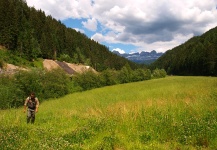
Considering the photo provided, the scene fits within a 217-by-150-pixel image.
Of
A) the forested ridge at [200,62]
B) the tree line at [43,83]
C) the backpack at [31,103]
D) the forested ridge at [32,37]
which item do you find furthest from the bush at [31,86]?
the forested ridge at [200,62]

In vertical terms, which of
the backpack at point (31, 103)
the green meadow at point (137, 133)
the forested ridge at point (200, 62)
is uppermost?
the forested ridge at point (200, 62)

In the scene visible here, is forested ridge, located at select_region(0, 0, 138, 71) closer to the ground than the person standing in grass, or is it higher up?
higher up

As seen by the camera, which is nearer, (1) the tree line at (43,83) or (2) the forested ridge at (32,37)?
(1) the tree line at (43,83)

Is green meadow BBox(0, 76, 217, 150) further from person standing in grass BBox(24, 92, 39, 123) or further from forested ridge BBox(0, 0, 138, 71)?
forested ridge BBox(0, 0, 138, 71)

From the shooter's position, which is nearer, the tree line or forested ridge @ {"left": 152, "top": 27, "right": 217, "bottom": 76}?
the tree line

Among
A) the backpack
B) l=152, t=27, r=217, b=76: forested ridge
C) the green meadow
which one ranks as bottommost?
the green meadow

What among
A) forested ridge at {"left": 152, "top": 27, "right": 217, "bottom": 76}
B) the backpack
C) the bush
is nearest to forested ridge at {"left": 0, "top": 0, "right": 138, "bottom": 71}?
the bush

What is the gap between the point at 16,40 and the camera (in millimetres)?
73062

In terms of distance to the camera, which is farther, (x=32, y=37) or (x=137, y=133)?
(x=32, y=37)

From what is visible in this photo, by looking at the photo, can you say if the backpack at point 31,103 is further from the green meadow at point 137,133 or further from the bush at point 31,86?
the bush at point 31,86

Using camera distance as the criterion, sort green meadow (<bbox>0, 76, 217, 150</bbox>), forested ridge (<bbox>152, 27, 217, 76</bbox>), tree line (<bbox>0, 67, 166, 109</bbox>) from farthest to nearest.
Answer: forested ridge (<bbox>152, 27, 217, 76</bbox>), tree line (<bbox>0, 67, 166, 109</bbox>), green meadow (<bbox>0, 76, 217, 150</bbox>)

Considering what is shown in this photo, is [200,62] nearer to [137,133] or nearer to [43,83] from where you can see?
[43,83]

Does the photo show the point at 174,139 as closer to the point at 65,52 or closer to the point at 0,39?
the point at 0,39

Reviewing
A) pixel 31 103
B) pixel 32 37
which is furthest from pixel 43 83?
pixel 31 103
